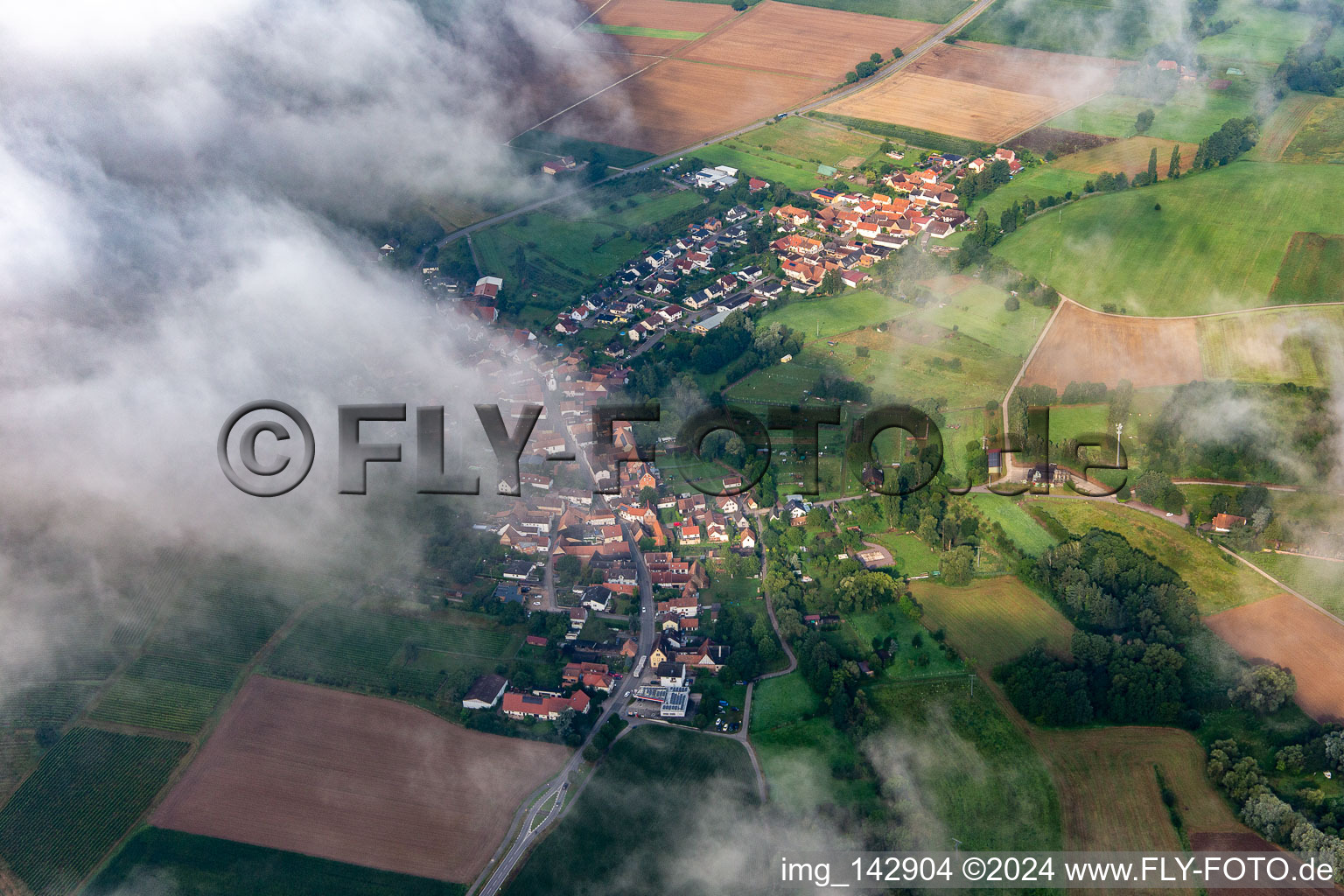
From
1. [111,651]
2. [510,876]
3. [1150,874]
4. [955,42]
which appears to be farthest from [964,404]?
[955,42]

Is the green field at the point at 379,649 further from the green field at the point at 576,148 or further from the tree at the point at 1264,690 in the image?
the green field at the point at 576,148

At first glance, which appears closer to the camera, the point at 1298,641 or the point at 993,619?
the point at 1298,641

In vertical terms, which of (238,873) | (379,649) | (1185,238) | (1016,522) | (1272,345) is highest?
(1185,238)

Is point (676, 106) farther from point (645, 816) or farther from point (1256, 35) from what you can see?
point (645, 816)

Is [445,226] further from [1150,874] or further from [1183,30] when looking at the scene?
[1183,30]

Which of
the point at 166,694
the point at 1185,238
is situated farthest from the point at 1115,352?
the point at 166,694

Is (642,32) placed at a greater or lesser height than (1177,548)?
greater
